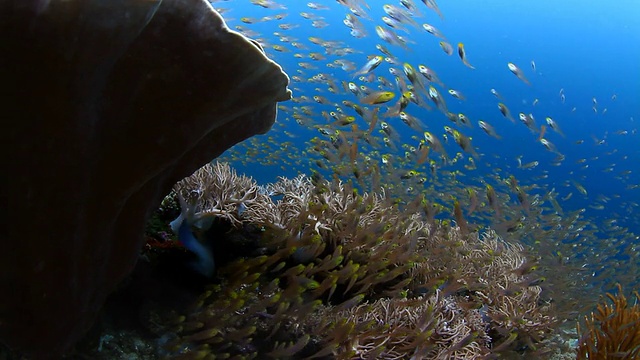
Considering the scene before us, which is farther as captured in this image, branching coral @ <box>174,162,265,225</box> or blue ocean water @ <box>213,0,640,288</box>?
blue ocean water @ <box>213,0,640,288</box>

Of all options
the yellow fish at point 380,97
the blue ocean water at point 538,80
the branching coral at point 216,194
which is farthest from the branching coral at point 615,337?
the blue ocean water at point 538,80

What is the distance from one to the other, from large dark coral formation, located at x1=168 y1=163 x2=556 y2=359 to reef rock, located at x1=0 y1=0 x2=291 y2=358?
97 cm

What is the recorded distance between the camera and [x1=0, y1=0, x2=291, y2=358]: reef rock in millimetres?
1895

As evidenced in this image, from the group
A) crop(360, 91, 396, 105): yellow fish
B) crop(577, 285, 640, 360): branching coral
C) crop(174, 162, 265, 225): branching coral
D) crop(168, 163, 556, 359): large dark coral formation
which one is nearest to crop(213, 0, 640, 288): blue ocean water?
crop(360, 91, 396, 105): yellow fish

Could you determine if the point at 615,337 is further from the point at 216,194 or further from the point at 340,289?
the point at 216,194

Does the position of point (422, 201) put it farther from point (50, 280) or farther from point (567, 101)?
point (567, 101)

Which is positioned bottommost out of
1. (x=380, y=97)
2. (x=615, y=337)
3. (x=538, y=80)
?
(x=538, y=80)

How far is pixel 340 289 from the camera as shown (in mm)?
4566

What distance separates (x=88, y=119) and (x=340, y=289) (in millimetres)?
3067

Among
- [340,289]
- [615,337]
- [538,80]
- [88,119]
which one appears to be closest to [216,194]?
[340,289]

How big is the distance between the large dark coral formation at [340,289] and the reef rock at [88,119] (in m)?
0.97

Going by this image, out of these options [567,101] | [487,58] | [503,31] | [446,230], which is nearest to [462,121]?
[446,230]

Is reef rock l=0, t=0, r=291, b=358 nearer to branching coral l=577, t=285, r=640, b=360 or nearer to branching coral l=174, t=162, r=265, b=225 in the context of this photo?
branching coral l=174, t=162, r=265, b=225

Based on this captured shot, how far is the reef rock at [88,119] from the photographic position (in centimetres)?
189
